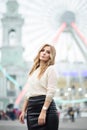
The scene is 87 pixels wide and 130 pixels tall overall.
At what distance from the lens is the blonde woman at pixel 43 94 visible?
8.61 feet

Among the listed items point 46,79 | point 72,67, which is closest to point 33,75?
point 46,79

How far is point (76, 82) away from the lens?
1960 inches

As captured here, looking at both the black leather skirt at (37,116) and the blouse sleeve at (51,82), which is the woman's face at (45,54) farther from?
the black leather skirt at (37,116)

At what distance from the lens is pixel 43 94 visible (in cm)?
268

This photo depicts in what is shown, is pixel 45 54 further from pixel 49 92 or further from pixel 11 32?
pixel 11 32

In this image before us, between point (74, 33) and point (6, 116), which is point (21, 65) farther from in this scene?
point (6, 116)

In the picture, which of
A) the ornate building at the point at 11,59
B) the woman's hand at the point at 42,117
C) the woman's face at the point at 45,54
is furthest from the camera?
the ornate building at the point at 11,59

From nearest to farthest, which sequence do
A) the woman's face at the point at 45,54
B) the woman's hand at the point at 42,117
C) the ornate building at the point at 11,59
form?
1. the woman's hand at the point at 42,117
2. the woman's face at the point at 45,54
3. the ornate building at the point at 11,59

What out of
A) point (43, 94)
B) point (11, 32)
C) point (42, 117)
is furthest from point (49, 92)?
point (11, 32)

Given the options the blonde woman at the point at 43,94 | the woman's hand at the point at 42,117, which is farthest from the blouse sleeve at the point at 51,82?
the woman's hand at the point at 42,117

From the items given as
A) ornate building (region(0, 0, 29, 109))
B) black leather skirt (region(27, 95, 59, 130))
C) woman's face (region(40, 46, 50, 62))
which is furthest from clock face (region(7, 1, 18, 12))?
black leather skirt (region(27, 95, 59, 130))

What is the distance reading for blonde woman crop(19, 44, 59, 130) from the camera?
2623 millimetres

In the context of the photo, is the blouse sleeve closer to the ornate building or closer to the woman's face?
the woman's face

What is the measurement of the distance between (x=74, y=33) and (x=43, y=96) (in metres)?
35.7
